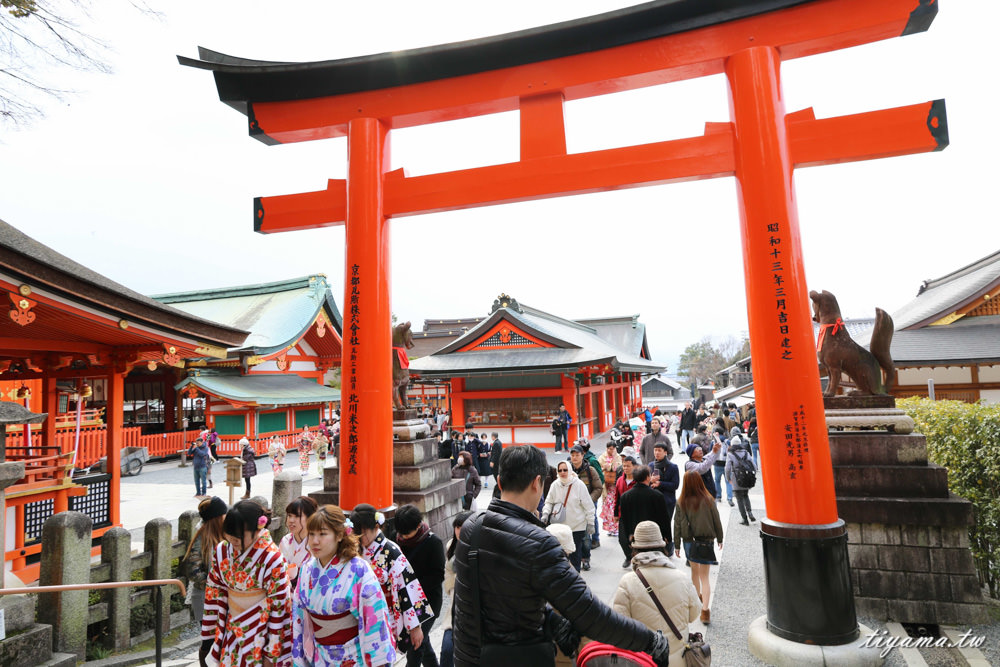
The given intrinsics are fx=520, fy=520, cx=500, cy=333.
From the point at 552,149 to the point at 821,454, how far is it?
3835mm

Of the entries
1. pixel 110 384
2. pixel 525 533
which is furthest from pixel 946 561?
pixel 110 384

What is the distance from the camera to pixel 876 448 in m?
4.88

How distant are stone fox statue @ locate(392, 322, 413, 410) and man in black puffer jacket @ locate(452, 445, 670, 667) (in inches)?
237

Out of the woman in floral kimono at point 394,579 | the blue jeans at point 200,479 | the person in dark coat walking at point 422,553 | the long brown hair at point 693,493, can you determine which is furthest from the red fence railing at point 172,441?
the long brown hair at point 693,493

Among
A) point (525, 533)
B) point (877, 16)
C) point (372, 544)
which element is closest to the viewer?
point (525, 533)

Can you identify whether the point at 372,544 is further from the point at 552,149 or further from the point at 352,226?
the point at 552,149

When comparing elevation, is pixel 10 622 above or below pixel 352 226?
below

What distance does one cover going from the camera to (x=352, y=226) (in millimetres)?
6039

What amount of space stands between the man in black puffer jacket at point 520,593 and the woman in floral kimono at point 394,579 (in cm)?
121

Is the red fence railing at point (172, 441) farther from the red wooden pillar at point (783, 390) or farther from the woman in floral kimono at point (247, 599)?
the red wooden pillar at point (783, 390)

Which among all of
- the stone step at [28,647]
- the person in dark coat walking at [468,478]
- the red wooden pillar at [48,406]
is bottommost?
the stone step at [28,647]

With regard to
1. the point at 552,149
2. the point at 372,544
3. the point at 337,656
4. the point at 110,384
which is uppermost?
the point at 552,149

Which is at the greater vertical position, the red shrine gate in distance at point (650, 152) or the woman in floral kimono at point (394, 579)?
the red shrine gate in distance at point (650, 152)

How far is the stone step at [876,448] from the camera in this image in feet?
15.7
